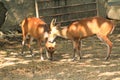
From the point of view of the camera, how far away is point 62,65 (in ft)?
30.0

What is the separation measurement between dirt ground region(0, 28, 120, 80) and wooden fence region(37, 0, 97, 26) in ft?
6.76

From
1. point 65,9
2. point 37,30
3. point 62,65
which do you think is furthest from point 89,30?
point 65,9

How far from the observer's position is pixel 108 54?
9609 millimetres

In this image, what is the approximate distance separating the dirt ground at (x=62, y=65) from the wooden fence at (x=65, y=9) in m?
2.06

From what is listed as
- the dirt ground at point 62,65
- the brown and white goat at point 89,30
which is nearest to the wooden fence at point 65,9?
the dirt ground at point 62,65

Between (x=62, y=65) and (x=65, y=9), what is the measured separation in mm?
5111

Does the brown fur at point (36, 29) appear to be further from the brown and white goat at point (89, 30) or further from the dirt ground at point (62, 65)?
the dirt ground at point (62, 65)

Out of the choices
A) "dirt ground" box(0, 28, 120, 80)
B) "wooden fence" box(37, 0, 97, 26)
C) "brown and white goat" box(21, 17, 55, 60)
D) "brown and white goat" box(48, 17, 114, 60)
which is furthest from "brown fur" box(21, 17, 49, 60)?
"wooden fence" box(37, 0, 97, 26)

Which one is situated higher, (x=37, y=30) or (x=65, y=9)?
(x=65, y=9)

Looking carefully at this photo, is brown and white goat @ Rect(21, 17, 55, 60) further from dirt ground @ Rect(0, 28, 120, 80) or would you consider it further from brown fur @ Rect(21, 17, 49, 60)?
dirt ground @ Rect(0, 28, 120, 80)

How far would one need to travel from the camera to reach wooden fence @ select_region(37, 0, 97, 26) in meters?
13.5

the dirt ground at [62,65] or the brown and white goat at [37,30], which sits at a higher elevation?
the brown and white goat at [37,30]

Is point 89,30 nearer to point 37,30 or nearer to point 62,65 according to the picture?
point 62,65

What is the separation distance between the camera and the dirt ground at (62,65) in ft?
26.8
